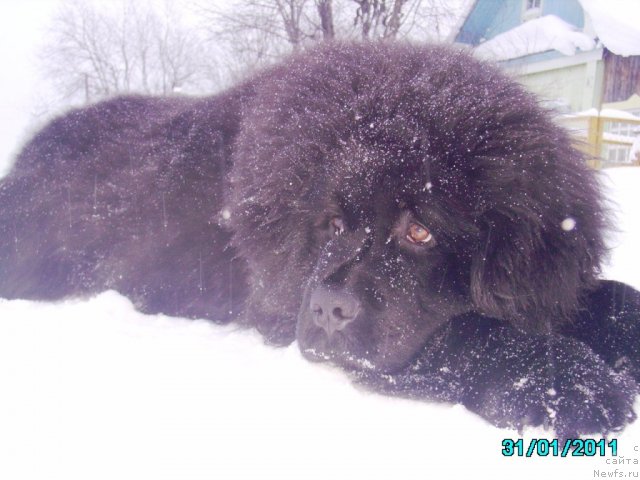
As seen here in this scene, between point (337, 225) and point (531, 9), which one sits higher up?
point (531, 9)

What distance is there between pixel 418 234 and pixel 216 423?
1.06 meters

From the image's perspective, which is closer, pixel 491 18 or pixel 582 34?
pixel 582 34

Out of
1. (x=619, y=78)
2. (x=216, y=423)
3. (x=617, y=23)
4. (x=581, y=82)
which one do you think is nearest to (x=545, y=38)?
(x=581, y=82)

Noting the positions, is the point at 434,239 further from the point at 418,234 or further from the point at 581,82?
the point at 581,82

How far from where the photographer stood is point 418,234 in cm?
212

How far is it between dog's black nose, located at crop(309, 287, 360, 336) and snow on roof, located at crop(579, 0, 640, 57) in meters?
8.30

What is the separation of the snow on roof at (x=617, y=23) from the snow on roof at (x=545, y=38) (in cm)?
127

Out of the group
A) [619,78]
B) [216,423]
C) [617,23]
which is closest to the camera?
[216,423]

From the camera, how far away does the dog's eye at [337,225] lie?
224 centimetres

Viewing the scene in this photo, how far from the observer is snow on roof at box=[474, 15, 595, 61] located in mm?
12273

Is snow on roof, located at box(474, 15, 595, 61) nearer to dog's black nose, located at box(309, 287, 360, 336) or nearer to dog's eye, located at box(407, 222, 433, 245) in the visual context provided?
dog's eye, located at box(407, 222, 433, 245)

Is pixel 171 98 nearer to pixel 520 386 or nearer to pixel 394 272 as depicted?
pixel 394 272
